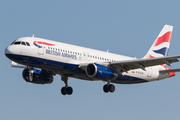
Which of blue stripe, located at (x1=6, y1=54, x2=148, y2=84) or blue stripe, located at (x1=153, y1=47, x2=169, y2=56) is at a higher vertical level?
blue stripe, located at (x1=153, y1=47, x2=169, y2=56)

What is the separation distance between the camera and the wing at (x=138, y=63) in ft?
137

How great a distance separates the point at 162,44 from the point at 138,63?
12821 mm

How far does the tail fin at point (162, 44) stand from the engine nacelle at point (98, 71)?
12.1 metres

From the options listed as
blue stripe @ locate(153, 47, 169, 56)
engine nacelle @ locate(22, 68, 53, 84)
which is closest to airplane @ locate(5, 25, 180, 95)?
engine nacelle @ locate(22, 68, 53, 84)

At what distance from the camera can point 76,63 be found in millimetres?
42531

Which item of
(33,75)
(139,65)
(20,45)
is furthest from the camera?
(33,75)

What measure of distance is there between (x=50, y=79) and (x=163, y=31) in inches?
748

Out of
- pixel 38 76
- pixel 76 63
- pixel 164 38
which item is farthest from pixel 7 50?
pixel 164 38

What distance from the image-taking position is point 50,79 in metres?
48.1

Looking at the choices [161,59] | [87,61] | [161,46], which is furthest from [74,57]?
[161,46]

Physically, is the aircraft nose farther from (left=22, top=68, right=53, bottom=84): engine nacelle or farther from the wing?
the wing

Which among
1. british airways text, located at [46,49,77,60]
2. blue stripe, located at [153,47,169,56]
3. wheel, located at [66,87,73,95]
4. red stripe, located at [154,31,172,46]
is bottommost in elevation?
wheel, located at [66,87,73,95]

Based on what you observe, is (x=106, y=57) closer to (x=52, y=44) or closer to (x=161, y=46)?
(x=52, y=44)

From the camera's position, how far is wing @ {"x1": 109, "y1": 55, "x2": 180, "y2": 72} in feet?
137
